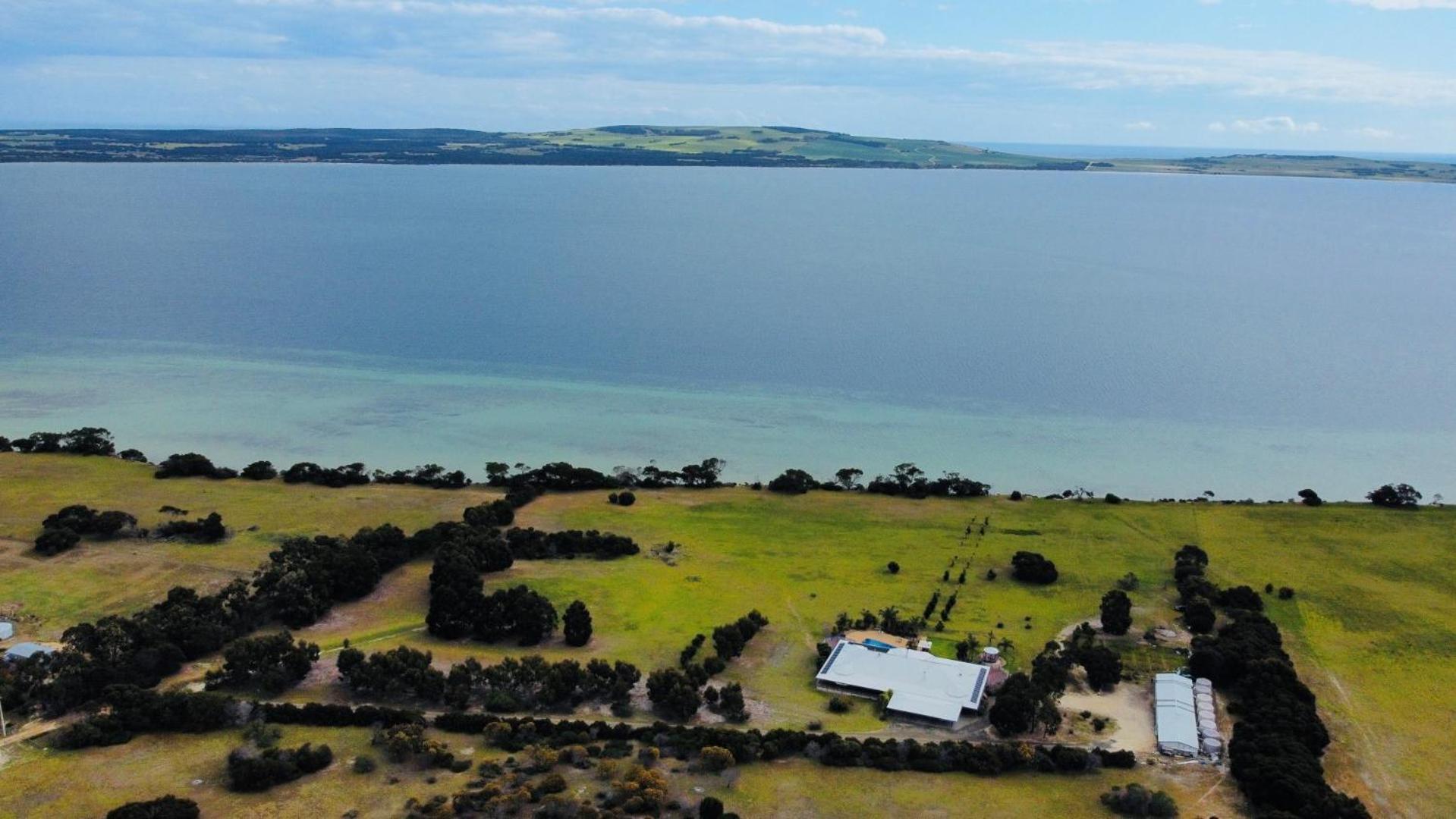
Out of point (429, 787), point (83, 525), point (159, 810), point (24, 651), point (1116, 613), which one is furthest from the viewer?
point (83, 525)

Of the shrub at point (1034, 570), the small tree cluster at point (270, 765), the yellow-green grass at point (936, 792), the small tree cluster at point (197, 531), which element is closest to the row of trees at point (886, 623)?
the shrub at point (1034, 570)

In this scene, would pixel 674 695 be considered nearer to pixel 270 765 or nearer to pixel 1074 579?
pixel 270 765

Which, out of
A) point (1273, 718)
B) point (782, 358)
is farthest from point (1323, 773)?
point (782, 358)

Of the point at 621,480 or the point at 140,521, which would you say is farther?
the point at 621,480

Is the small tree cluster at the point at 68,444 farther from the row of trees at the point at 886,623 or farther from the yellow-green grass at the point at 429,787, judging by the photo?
the row of trees at the point at 886,623

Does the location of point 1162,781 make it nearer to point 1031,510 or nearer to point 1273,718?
point 1273,718

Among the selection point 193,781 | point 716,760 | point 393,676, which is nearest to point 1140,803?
point 716,760
